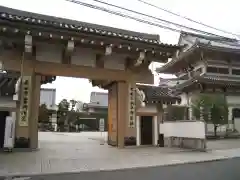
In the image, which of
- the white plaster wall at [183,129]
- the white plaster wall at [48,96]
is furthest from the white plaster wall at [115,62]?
the white plaster wall at [48,96]

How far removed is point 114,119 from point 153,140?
2.73 metres

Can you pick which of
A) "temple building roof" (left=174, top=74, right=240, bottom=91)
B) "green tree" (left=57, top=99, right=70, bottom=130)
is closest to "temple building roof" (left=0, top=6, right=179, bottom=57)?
"temple building roof" (left=174, top=74, right=240, bottom=91)

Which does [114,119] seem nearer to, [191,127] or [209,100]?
[191,127]

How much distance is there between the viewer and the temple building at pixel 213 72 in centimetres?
2703

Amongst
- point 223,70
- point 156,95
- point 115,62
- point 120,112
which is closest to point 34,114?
point 120,112

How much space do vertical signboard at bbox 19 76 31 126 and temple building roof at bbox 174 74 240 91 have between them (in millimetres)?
18354

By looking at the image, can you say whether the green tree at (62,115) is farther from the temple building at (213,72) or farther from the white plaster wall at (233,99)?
the white plaster wall at (233,99)

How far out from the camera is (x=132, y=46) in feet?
41.0

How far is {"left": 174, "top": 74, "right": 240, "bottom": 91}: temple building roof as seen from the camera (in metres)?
26.1

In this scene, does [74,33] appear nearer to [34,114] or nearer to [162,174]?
[34,114]

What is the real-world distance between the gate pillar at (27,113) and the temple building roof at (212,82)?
1803cm

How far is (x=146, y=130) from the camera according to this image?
15211mm

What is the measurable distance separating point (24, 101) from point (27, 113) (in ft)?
1.77

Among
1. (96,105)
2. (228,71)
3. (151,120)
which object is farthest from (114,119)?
(96,105)
